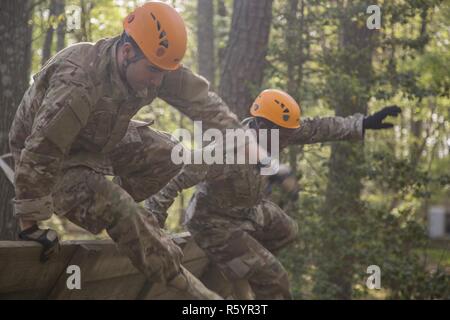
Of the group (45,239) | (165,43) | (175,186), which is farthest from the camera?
(175,186)

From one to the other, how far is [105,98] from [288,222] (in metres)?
2.94

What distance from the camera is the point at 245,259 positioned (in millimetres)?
6605

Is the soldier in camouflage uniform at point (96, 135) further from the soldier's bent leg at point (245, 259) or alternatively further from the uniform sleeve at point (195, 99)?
the soldier's bent leg at point (245, 259)

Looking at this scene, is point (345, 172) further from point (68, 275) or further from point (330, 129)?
point (68, 275)

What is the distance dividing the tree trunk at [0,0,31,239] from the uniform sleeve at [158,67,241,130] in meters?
1.99

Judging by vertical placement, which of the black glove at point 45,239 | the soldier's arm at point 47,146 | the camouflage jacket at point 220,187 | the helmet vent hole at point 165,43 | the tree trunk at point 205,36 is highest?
the tree trunk at point 205,36

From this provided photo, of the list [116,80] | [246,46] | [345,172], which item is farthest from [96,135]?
[345,172]

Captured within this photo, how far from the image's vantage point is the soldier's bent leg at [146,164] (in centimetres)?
601

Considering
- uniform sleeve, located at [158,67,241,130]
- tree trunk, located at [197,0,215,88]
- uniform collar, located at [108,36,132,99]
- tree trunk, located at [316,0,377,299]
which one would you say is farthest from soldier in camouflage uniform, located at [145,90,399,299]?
tree trunk, located at [197,0,215,88]

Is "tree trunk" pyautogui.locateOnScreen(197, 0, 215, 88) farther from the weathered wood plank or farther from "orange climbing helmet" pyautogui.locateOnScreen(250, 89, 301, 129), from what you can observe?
the weathered wood plank

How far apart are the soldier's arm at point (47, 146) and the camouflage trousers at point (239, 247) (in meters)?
2.17

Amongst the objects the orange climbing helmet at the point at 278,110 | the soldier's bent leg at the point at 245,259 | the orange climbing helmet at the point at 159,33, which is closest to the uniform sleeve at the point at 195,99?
the orange climbing helmet at the point at 159,33

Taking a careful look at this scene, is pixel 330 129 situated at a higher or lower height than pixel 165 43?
lower

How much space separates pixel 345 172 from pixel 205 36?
20.3 ft
